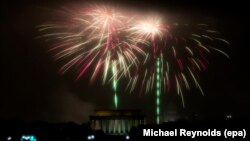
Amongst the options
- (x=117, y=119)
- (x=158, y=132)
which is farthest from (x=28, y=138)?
(x=117, y=119)

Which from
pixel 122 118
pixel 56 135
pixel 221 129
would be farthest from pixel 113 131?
pixel 221 129

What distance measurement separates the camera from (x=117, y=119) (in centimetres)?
10806

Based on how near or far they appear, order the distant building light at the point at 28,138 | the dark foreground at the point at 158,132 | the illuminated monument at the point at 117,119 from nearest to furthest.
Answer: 1. the dark foreground at the point at 158,132
2. the distant building light at the point at 28,138
3. the illuminated monument at the point at 117,119

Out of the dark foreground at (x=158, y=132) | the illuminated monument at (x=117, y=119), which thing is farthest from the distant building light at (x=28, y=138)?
the illuminated monument at (x=117, y=119)

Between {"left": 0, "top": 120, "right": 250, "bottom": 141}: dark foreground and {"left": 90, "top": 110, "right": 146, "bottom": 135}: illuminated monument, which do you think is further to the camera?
{"left": 90, "top": 110, "right": 146, "bottom": 135}: illuminated monument

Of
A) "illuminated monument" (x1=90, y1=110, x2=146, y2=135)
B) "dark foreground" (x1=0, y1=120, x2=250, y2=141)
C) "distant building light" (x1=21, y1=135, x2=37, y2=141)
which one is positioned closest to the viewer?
"dark foreground" (x1=0, y1=120, x2=250, y2=141)

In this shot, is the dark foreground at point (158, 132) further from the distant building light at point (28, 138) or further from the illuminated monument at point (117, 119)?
the illuminated monument at point (117, 119)

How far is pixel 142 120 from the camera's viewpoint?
4126 inches

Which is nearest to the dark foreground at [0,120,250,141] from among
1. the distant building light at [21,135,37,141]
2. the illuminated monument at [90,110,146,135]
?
the distant building light at [21,135,37,141]

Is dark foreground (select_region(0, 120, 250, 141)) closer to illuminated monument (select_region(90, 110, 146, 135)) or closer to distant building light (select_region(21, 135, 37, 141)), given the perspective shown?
distant building light (select_region(21, 135, 37, 141))

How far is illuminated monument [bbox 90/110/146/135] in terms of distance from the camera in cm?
10550

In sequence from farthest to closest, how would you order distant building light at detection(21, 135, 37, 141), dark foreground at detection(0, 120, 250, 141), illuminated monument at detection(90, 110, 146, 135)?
illuminated monument at detection(90, 110, 146, 135), distant building light at detection(21, 135, 37, 141), dark foreground at detection(0, 120, 250, 141)

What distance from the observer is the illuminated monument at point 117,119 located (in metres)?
106

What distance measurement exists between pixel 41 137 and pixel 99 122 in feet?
137
